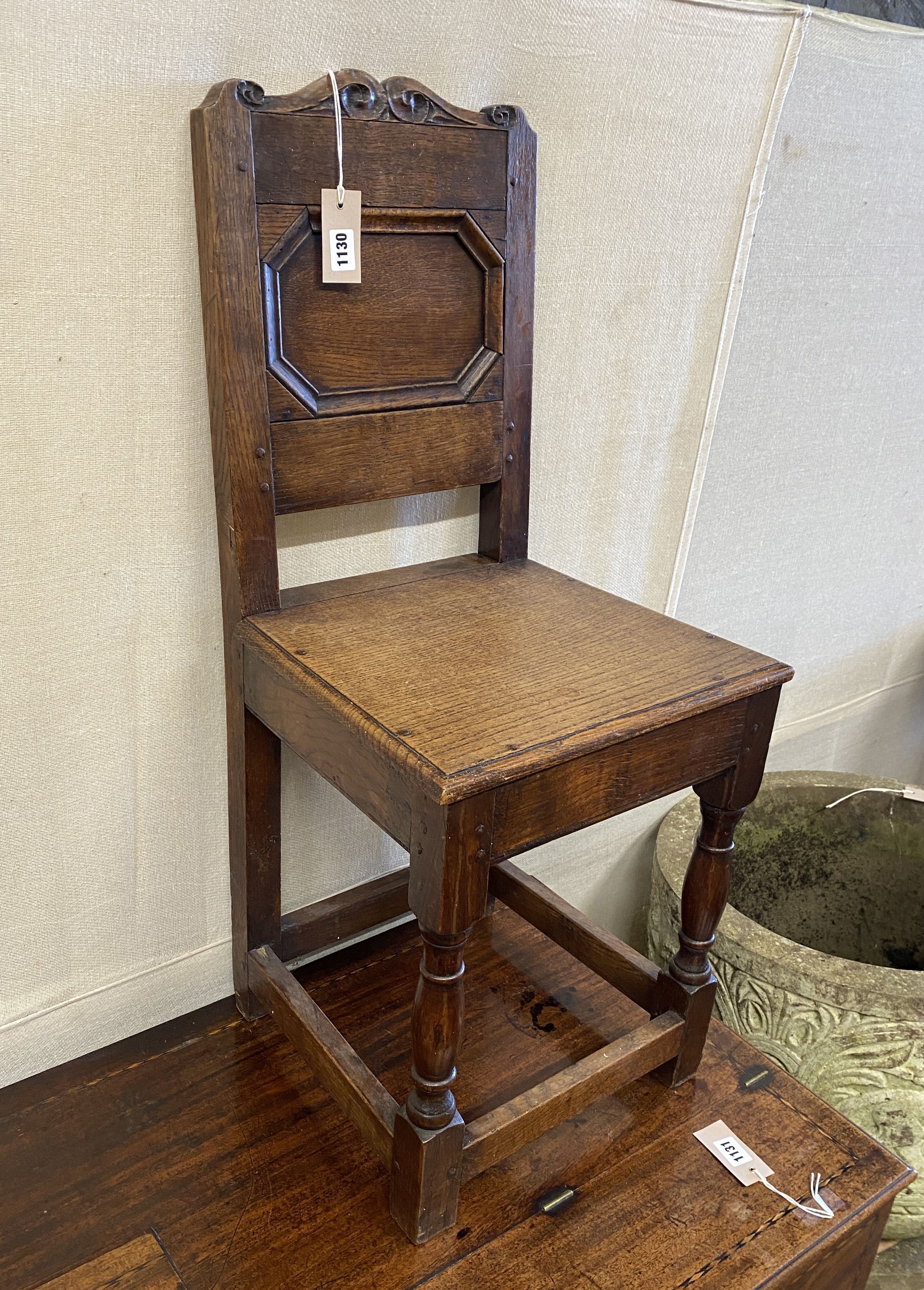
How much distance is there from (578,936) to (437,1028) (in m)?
0.39

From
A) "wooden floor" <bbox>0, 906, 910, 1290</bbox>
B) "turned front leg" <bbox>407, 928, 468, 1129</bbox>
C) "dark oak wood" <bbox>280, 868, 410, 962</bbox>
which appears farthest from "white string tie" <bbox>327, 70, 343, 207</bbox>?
"wooden floor" <bbox>0, 906, 910, 1290</bbox>

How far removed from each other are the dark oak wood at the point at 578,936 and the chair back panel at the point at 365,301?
485 millimetres

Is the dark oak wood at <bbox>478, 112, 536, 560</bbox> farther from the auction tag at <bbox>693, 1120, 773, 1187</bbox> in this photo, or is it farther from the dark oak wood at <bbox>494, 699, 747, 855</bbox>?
the auction tag at <bbox>693, 1120, 773, 1187</bbox>

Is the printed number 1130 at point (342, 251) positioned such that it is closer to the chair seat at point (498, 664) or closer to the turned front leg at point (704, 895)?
the chair seat at point (498, 664)

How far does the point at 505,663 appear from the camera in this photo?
97 centimetres

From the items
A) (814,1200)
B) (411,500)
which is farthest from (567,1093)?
(411,500)

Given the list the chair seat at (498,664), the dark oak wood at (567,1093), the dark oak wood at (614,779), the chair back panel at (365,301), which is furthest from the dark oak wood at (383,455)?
the dark oak wood at (567,1093)

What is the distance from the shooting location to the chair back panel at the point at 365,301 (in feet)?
3.11

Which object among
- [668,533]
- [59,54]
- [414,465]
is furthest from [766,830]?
[59,54]

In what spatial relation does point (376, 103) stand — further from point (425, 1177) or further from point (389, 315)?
point (425, 1177)

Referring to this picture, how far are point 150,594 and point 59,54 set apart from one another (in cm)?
49

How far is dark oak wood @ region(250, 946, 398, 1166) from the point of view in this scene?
0.99 meters

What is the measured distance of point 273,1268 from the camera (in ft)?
3.15

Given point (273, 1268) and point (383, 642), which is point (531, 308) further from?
point (273, 1268)
